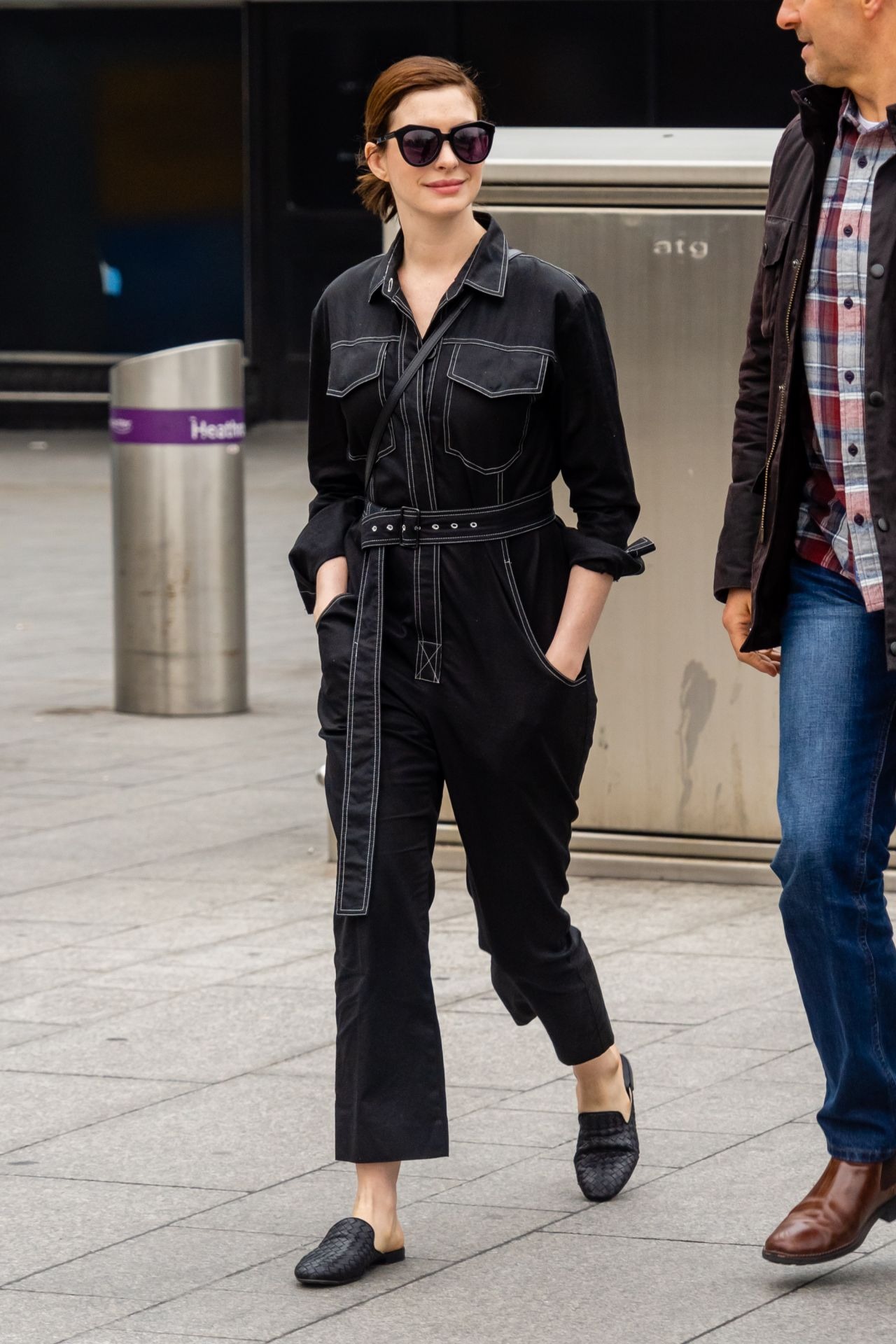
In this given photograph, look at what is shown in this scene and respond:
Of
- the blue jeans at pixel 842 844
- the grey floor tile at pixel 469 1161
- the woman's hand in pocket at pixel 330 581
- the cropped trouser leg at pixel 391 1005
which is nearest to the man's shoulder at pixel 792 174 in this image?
the blue jeans at pixel 842 844

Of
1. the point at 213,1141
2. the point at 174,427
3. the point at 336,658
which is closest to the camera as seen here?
the point at 336,658

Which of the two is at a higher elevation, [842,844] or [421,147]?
[421,147]

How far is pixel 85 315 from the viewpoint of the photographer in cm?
2252

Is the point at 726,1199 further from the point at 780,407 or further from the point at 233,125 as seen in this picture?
the point at 233,125

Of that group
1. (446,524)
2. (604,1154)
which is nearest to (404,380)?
(446,524)

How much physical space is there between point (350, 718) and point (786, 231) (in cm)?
101

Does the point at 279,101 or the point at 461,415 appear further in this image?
the point at 279,101

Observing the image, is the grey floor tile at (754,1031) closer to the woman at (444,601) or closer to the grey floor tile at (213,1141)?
the grey floor tile at (213,1141)

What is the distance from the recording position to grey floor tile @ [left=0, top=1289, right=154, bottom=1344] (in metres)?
3.55

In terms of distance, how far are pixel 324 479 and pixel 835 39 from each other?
3.66ft

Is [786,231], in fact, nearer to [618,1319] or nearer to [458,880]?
[618,1319]

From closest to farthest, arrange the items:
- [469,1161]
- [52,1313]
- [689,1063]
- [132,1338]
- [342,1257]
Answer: [132,1338], [52,1313], [342,1257], [469,1161], [689,1063]

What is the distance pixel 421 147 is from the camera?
393cm

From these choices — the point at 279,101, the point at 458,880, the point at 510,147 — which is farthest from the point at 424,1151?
the point at 279,101
